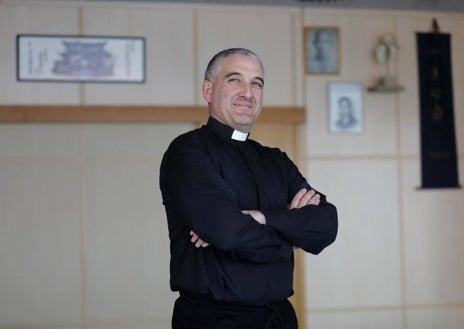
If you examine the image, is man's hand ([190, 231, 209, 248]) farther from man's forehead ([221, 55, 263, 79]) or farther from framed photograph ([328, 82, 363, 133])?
framed photograph ([328, 82, 363, 133])

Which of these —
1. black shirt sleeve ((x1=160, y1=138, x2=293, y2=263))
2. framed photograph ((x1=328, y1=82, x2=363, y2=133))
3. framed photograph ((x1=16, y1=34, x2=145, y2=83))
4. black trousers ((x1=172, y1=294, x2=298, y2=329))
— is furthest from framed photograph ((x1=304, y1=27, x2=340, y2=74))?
black trousers ((x1=172, y1=294, x2=298, y2=329))

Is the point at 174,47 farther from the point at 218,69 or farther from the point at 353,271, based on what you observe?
the point at 218,69

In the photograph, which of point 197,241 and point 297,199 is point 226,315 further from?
point 297,199

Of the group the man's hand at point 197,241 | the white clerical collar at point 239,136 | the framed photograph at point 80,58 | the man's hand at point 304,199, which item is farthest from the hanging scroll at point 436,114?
the man's hand at point 197,241

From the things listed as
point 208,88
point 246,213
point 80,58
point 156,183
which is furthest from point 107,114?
point 246,213

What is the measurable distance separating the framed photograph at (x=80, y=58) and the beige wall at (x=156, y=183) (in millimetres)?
75

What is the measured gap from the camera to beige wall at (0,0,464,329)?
514cm

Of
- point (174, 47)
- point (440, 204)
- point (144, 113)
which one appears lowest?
point (440, 204)

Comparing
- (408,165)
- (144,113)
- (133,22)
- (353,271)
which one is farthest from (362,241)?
(133,22)

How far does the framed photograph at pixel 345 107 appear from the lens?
18.1ft

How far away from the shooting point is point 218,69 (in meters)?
2.22

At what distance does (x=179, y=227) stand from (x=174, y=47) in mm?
3460

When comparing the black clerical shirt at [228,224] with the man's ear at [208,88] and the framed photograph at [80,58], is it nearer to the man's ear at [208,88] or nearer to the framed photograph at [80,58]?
the man's ear at [208,88]

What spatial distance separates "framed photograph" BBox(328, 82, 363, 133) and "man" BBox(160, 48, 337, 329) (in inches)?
130
